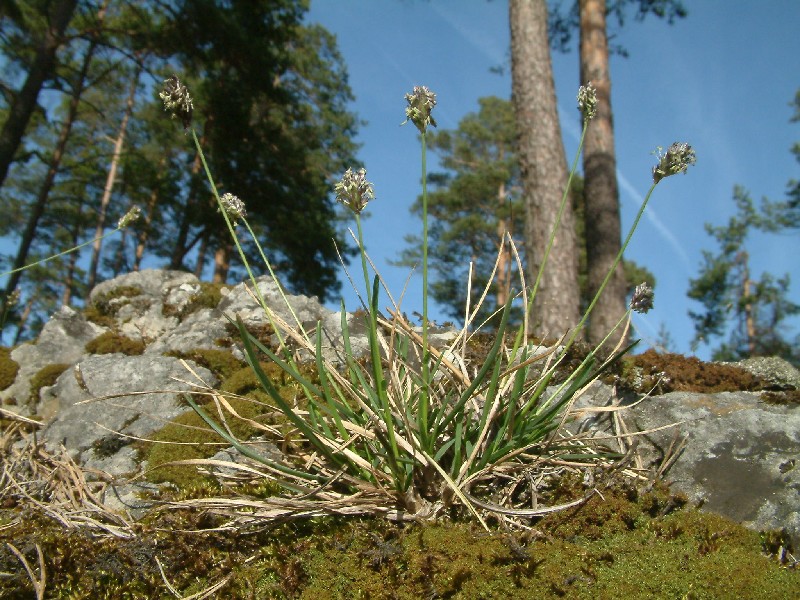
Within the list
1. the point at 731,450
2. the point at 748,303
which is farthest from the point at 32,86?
the point at 748,303

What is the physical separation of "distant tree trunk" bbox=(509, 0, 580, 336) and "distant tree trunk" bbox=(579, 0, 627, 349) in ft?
3.77

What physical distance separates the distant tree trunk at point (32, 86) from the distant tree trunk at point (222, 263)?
6025mm

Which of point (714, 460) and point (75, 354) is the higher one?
point (75, 354)

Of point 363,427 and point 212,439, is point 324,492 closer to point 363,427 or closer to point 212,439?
point 363,427

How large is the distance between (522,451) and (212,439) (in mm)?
1341

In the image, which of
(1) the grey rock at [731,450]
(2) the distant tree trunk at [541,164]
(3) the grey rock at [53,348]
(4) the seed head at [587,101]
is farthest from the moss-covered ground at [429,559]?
(2) the distant tree trunk at [541,164]

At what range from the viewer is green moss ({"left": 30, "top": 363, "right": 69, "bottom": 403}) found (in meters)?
3.61

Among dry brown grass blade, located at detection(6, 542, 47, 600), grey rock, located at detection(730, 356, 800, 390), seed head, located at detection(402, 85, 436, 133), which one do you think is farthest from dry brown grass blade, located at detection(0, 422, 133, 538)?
grey rock, located at detection(730, 356, 800, 390)

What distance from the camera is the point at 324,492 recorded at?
199 centimetres

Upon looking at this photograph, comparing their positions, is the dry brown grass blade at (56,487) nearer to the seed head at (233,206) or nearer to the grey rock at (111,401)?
the grey rock at (111,401)

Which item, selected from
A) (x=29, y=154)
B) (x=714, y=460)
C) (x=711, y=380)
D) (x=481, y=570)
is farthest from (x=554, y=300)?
(x=29, y=154)

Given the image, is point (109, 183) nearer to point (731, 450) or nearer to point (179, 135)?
point (179, 135)

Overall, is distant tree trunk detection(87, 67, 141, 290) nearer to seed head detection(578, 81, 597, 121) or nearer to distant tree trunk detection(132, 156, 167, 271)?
distant tree trunk detection(132, 156, 167, 271)

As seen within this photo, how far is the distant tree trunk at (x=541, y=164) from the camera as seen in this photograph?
5738 mm
